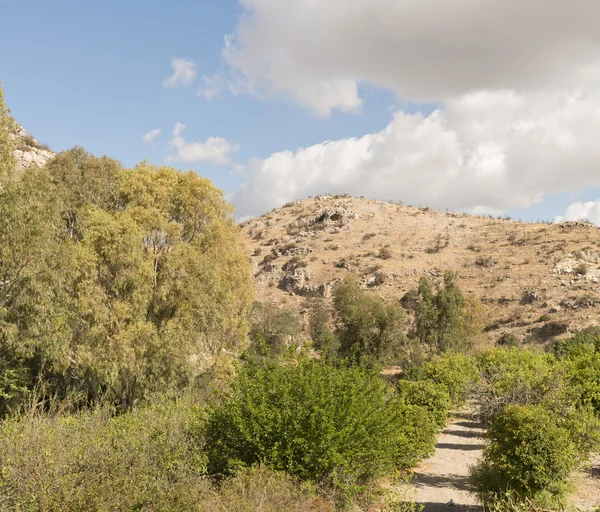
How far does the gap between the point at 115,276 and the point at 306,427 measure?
11998mm

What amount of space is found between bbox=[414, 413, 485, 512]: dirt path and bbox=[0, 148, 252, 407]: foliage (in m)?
10.3

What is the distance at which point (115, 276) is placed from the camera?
2041cm

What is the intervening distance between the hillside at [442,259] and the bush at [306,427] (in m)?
43.4

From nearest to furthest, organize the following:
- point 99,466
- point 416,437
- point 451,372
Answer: point 99,466, point 416,437, point 451,372

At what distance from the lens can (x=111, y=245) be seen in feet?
65.5

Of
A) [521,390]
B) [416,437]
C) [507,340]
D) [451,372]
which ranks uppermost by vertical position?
[507,340]

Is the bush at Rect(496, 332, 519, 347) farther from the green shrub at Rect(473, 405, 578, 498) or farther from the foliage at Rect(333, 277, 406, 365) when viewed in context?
the green shrub at Rect(473, 405, 578, 498)

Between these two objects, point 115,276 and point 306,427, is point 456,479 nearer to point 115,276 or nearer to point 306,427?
point 306,427

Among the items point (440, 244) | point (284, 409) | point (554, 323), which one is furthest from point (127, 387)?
point (440, 244)

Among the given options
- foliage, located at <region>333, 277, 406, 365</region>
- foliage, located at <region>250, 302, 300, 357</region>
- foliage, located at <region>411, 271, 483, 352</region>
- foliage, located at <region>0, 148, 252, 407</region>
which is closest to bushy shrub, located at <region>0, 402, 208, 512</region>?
foliage, located at <region>0, 148, 252, 407</region>

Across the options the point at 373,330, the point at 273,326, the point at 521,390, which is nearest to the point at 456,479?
the point at 521,390

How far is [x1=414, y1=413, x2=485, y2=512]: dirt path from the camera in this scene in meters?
14.5

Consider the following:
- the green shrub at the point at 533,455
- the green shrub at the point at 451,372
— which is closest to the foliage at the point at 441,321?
the green shrub at the point at 451,372

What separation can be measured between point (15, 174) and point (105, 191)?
5.80 m
